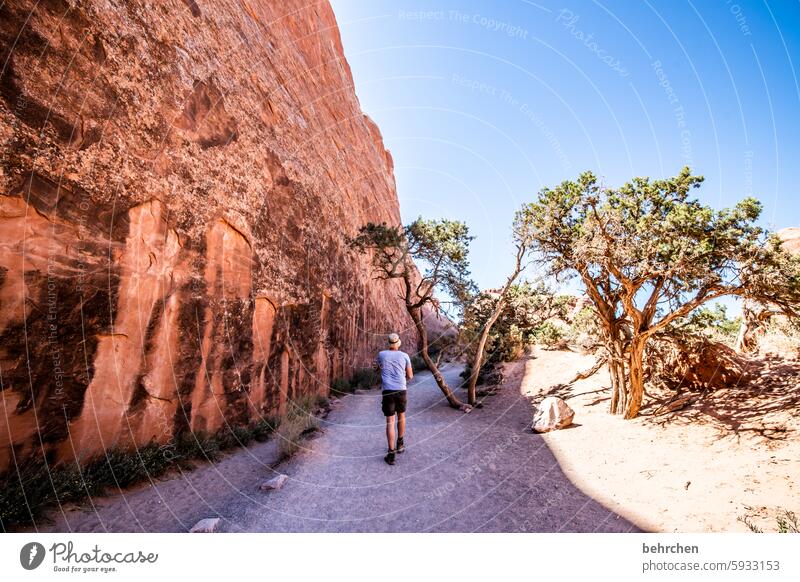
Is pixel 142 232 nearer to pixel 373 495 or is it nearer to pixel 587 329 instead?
pixel 373 495

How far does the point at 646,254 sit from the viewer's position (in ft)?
23.1

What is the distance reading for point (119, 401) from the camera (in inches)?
195

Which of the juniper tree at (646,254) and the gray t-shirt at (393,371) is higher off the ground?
the juniper tree at (646,254)

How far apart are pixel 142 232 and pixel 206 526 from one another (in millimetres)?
4646

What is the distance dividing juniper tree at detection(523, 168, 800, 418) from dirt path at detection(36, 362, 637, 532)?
389 centimetres

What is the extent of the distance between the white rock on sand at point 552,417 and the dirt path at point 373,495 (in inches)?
19.5

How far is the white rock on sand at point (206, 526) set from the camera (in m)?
3.85

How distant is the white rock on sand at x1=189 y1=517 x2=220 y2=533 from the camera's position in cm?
385

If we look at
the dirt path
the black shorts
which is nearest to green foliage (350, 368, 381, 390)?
the dirt path

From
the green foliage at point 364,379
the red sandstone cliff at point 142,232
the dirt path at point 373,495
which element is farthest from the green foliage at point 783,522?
the green foliage at point 364,379

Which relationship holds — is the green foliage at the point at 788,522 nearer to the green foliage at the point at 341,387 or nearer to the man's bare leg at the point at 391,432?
the man's bare leg at the point at 391,432
